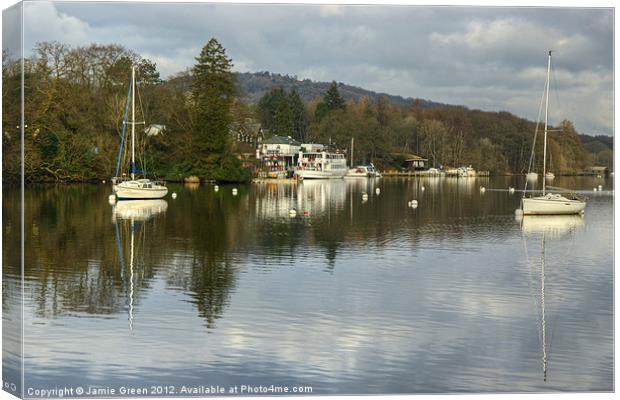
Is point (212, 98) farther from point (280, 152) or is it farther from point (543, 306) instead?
point (543, 306)

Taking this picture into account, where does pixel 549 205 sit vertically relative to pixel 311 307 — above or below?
above

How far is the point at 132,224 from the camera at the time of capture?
2531 cm

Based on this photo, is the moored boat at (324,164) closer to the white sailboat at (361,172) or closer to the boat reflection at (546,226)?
the white sailboat at (361,172)

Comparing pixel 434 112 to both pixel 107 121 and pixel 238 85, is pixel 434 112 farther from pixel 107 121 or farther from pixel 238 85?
pixel 107 121

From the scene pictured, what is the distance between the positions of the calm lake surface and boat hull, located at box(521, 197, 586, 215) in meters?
5.66

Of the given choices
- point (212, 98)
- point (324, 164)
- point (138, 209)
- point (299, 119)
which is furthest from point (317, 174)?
point (138, 209)

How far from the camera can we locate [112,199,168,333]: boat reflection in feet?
46.0

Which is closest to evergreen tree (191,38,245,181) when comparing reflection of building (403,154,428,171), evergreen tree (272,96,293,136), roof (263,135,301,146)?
roof (263,135,301,146)

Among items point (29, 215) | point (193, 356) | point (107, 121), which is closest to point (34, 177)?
point (107, 121)

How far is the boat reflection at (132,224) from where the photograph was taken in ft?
46.0

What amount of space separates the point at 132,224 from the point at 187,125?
1405 inches

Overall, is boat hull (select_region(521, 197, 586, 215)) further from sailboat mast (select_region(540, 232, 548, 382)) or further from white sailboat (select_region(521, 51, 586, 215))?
sailboat mast (select_region(540, 232, 548, 382))

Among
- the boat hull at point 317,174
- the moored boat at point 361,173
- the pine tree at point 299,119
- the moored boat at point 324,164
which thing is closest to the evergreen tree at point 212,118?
the boat hull at point 317,174

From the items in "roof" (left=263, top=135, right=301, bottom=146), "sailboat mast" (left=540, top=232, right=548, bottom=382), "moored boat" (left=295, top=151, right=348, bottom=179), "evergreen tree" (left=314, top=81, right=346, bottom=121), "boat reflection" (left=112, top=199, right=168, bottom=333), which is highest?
"evergreen tree" (left=314, top=81, right=346, bottom=121)
